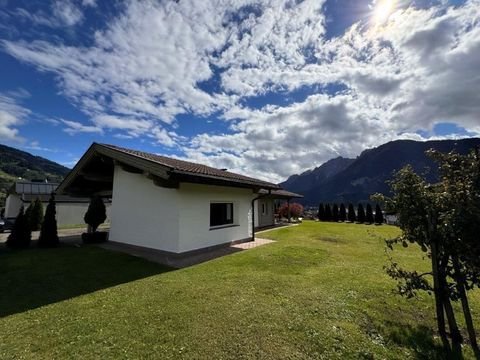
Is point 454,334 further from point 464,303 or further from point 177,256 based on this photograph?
point 177,256

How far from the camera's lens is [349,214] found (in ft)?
98.4

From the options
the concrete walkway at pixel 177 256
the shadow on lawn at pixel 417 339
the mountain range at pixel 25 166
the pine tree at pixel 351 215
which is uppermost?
the mountain range at pixel 25 166

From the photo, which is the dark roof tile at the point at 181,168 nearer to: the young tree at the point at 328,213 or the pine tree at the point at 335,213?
the young tree at the point at 328,213

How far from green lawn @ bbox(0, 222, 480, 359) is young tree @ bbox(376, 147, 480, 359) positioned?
0.70m

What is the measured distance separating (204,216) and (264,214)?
1205 centimetres

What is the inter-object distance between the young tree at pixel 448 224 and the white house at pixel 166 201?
640 centimetres

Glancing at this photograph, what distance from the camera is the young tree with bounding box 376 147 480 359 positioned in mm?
3113

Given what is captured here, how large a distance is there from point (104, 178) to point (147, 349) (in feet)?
38.3

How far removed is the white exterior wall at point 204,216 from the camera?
9.17 m

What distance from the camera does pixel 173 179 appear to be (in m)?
8.13

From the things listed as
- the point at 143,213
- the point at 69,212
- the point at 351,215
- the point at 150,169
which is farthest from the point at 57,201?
the point at 351,215

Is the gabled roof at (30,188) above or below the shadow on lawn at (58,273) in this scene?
above

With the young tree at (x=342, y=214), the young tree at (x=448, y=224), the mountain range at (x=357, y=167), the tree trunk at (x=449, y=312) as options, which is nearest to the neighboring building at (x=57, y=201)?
the young tree at (x=448, y=224)

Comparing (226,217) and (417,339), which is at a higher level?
(226,217)
